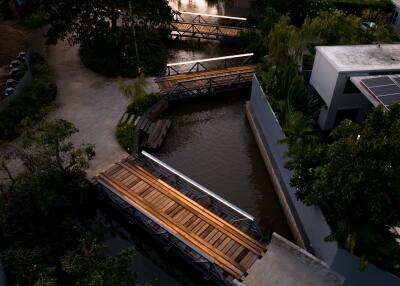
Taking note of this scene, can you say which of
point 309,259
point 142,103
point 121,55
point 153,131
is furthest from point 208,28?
point 309,259

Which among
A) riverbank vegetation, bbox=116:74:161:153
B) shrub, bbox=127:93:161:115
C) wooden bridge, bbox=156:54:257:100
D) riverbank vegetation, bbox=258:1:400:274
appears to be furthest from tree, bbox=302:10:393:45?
riverbank vegetation, bbox=116:74:161:153

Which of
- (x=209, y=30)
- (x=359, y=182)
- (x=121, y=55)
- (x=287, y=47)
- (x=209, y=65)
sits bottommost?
(x=209, y=65)

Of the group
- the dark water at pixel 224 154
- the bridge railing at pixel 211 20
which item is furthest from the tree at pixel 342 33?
the bridge railing at pixel 211 20

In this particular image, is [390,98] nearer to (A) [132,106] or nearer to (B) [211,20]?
(A) [132,106]

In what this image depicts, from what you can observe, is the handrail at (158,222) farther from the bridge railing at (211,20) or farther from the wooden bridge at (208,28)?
the bridge railing at (211,20)

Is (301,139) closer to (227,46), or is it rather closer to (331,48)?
(331,48)

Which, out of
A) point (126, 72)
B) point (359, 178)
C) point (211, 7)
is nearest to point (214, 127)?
point (126, 72)
